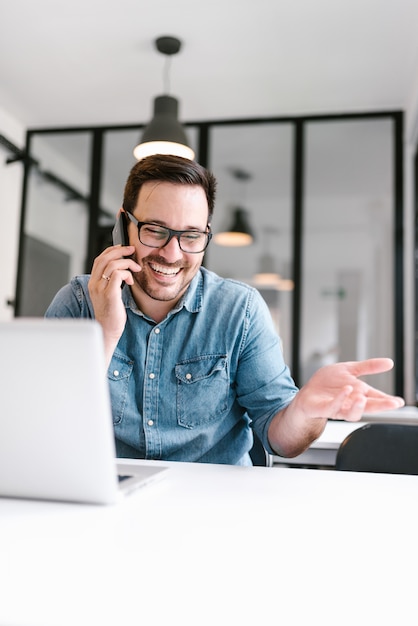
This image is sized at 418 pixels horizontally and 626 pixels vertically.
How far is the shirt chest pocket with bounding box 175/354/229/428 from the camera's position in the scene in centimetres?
145

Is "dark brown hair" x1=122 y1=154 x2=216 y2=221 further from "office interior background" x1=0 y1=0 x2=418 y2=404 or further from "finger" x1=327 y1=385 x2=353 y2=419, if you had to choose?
"office interior background" x1=0 y1=0 x2=418 y2=404

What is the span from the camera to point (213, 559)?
62 cm

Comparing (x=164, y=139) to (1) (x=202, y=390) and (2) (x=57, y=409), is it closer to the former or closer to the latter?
(1) (x=202, y=390)

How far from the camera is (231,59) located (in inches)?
154

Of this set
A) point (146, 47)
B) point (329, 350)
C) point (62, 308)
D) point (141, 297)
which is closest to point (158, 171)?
point (141, 297)

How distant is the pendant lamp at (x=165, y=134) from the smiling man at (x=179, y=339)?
204cm

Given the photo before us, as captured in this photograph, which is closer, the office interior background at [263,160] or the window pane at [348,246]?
the office interior background at [263,160]

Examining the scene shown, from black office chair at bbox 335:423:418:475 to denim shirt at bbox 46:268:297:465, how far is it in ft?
0.58

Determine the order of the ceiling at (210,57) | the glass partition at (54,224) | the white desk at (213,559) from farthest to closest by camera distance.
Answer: the glass partition at (54,224) → the ceiling at (210,57) → the white desk at (213,559)

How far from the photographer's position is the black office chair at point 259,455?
1548mm

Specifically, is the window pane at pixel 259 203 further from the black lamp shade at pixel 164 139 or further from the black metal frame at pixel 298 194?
the black lamp shade at pixel 164 139

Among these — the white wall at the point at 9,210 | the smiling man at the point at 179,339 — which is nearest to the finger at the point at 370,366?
the smiling man at the point at 179,339

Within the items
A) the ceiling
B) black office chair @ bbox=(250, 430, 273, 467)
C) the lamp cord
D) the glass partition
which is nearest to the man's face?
black office chair @ bbox=(250, 430, 273, 467)

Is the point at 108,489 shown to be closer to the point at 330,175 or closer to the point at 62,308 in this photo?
the point at 62,308
